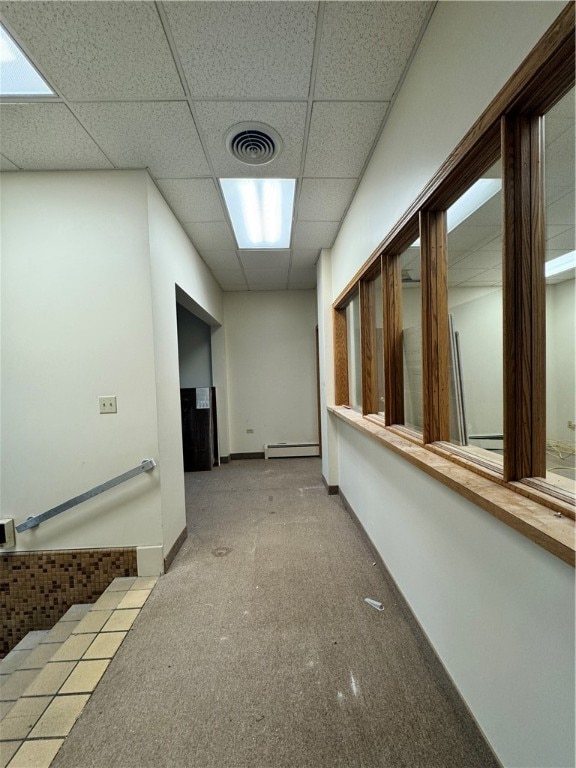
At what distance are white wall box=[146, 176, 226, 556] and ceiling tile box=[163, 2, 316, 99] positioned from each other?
0.94 metres

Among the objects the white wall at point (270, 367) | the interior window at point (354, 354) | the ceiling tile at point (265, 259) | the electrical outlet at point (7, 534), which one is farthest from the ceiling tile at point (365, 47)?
the white wall at point (270, 367)

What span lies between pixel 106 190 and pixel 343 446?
2900 mm

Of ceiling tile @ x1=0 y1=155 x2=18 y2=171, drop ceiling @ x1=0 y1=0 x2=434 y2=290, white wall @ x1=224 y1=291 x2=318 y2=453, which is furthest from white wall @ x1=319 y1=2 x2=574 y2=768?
white wall @ x1=224 y1=291 x2=318 y2=453

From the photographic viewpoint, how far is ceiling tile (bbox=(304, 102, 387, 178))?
1.62 meters

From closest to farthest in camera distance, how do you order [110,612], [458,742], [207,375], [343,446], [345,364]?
[458,742] → [110,612] → [343,446] → [345,364] → [207,375]

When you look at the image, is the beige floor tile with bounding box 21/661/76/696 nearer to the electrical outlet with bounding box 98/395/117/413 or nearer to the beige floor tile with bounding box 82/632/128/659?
the beige floor tile with bounding box 82/632/128/659

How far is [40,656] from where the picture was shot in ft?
5.50

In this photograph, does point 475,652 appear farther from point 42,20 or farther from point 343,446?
point 42,20

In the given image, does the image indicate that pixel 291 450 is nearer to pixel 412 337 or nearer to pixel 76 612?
pixel 76 612

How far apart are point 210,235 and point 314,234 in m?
1.06

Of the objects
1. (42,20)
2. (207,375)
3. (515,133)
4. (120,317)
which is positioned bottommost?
(207,375)

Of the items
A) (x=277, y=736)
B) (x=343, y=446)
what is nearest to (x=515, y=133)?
(x=277, y=736)

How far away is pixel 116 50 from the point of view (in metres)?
1.30

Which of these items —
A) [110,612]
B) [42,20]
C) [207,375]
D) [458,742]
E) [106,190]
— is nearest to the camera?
[458,742]
